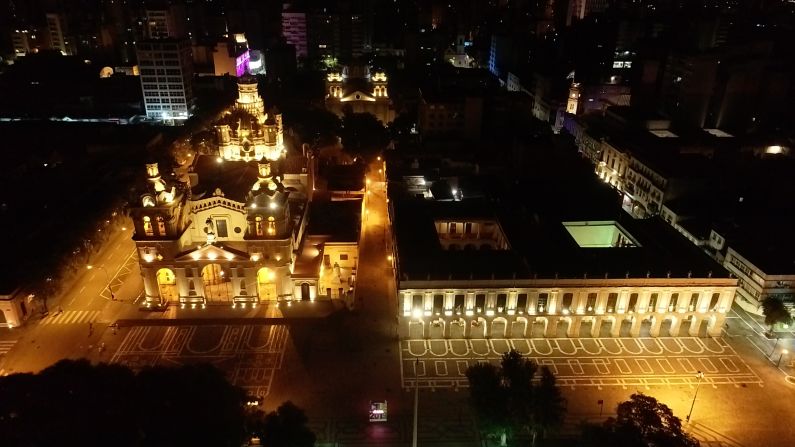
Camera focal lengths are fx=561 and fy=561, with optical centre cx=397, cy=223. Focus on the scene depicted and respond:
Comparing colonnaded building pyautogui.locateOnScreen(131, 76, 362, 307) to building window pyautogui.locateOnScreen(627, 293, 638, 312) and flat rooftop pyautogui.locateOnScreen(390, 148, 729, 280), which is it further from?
building window pyautogui.locateOnScreen(627, 293, 638, 312)

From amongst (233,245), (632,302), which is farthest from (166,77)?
(632,302)

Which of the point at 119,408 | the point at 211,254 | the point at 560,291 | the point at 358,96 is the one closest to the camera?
the point at 119,408

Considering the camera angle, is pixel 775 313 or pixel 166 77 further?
pixel 166 77

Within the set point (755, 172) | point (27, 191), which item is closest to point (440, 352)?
point (755, 172)

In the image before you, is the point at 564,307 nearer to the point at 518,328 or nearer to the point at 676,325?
the point at 518,328

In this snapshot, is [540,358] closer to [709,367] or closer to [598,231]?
[709,367]

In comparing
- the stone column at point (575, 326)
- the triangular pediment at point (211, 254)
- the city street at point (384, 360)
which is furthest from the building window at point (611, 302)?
the triangular pediment at point (211, 254)

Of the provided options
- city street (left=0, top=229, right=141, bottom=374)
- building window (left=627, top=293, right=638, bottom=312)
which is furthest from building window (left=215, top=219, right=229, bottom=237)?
building window (left=627, top=293, right=638, bottom=312)
